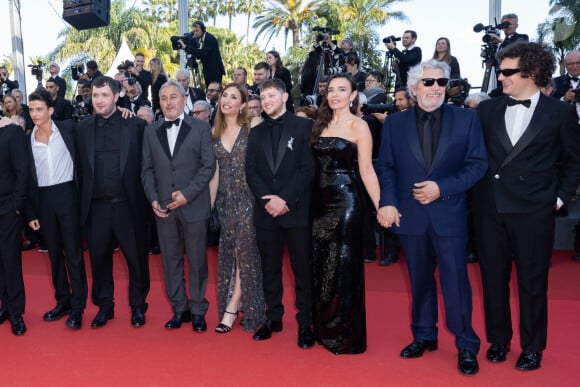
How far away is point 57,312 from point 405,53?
6.15 meters

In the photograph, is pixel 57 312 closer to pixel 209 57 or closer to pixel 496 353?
pixel 496 353

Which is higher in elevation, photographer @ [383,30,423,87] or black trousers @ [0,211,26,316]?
photographer @ [383,30,423,87]

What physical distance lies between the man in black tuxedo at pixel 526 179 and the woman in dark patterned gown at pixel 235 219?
61.7 inches

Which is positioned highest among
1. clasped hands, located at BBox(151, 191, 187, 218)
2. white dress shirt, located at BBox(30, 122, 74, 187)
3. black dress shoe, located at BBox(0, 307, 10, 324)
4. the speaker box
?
the speaker box

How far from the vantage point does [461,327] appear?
11.2 ft

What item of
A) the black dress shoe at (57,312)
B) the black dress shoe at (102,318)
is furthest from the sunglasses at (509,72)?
the black dress shoe at (57,312)

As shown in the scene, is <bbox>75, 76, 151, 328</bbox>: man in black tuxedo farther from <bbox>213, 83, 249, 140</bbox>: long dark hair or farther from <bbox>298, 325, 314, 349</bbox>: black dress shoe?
<bbox>298, 325, 314, 349</bbox>: black dress shoe

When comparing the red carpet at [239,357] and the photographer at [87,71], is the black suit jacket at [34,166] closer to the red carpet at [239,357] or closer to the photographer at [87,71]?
the red carpet at [239,357]

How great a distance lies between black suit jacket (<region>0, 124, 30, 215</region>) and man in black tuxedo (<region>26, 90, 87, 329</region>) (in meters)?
0.10

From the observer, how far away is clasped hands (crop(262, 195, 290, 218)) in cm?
373

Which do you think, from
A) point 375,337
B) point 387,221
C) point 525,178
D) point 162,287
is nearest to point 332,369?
Answer: point 375,337

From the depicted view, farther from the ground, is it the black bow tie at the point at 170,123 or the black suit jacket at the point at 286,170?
the black bow tie at the point at 170,123

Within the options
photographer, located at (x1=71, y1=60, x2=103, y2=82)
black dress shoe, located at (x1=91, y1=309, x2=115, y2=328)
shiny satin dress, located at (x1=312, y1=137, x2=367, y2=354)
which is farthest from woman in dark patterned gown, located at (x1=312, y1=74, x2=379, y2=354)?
photographer, located at (x1=71, y1=60, x2=103, y2=82)

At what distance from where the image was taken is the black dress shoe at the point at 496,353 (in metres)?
3.49
